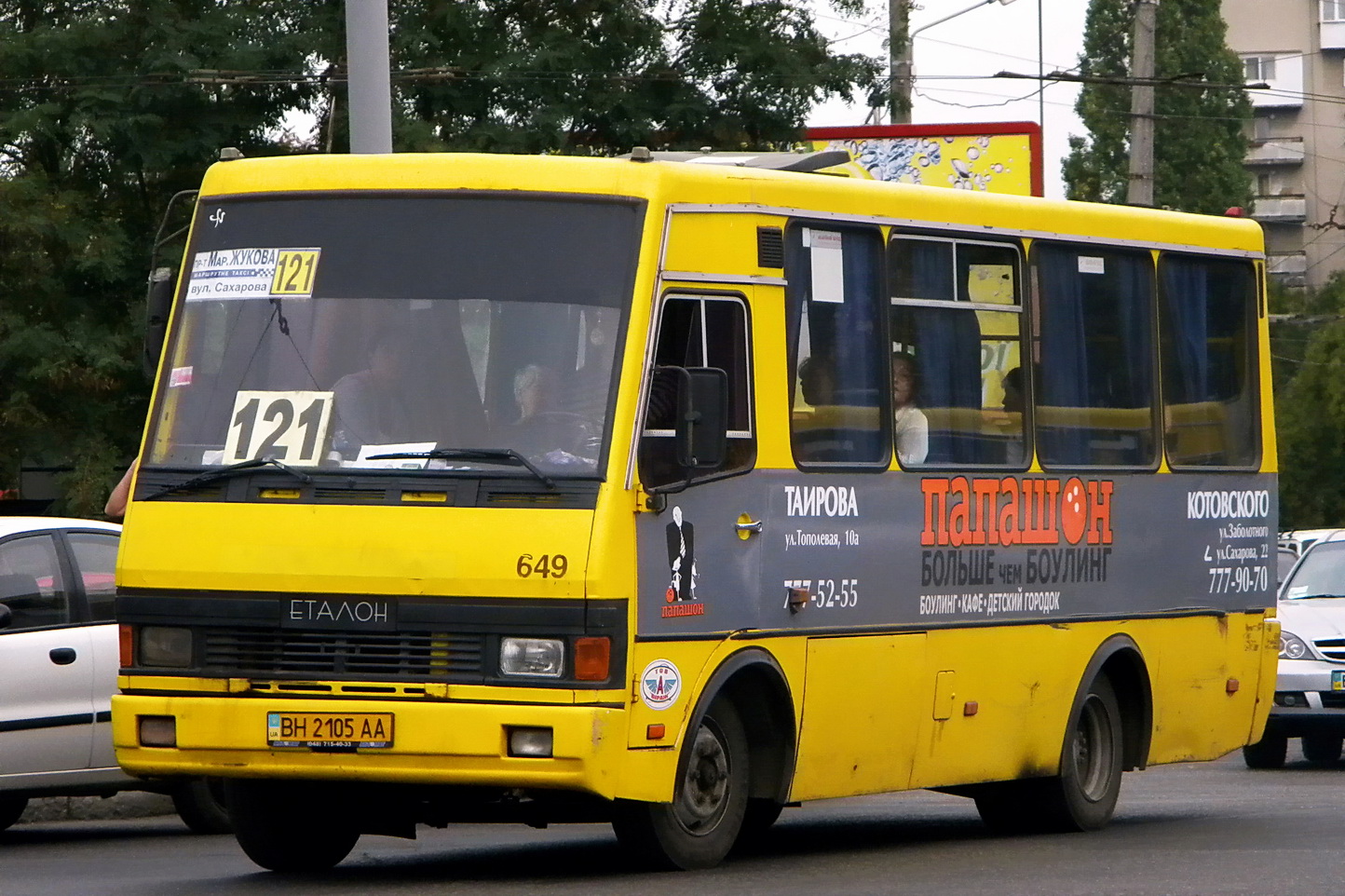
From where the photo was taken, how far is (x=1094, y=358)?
12.9 meters

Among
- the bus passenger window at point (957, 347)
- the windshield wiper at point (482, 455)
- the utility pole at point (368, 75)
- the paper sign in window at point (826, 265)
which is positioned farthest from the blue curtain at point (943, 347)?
the utility pole at point (368, 75)

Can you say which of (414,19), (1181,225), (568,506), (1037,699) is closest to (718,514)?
(568,506)

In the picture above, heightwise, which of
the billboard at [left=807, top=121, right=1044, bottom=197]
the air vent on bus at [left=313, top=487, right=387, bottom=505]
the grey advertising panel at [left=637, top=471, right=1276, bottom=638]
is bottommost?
the grey advertising panel at [left=637, top=471, right=1276, bottom=638]

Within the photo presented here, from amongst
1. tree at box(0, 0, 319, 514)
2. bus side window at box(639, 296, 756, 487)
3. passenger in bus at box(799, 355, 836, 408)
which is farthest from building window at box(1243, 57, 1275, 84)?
bus side window at box(639, 296, 756, 487)

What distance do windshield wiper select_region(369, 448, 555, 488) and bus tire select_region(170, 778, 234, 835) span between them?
4154 millimetres

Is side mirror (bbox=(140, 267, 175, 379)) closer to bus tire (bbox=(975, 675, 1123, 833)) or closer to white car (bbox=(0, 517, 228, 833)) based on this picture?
white car (bbox=(0, 517, 228, 833))

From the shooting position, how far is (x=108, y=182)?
26.0m

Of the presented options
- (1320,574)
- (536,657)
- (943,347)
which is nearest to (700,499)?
(536,657)

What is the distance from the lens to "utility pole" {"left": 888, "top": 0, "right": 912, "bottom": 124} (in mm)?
28922

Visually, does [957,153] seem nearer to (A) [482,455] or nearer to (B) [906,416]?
(B) [906,416]

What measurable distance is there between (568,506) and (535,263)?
3.33 ft

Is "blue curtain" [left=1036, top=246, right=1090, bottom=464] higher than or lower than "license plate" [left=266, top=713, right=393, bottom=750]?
higher

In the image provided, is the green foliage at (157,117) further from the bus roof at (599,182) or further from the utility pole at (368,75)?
the bus roof at (599,182)

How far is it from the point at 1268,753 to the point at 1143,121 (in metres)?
13.0
